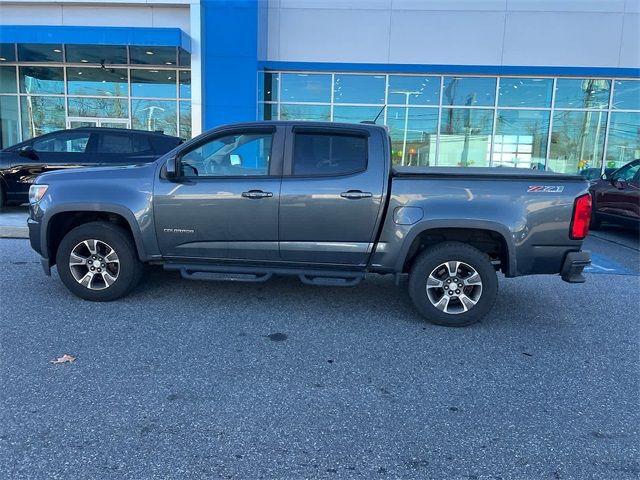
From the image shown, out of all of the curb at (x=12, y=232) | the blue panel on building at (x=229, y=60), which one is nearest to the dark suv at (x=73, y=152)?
the curb at (x=12, y=232)

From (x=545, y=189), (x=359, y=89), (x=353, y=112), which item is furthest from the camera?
(x=353, y=112)

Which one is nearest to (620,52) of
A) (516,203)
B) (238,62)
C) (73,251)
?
(238,62)

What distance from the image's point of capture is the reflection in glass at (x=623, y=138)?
15.3 metres

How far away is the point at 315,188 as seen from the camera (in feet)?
15.2

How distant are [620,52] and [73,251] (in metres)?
16.1

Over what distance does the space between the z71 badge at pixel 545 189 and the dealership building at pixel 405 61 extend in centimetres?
1125

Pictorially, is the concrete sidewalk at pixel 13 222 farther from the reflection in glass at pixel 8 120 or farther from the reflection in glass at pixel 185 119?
the reflection in glass at pixel 8 120

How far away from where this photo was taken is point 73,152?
10312 mm

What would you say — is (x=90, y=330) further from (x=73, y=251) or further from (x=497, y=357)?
(x=497, y=357)

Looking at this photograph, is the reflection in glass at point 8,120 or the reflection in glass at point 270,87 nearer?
the reflection in glass at point 270,87

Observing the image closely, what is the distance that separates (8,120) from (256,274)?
17.6 meters

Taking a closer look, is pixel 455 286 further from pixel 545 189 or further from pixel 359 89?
pixel 359 89

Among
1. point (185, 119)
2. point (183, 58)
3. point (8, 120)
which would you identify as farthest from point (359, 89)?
point (8, 120)

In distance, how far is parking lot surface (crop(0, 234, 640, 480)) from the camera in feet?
8.63
